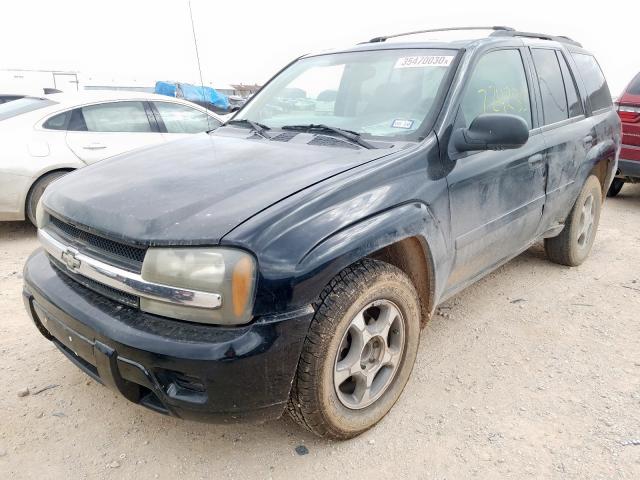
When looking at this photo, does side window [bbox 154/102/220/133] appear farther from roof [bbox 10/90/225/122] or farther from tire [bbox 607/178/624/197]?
tire [bbox 607/178/624/197]

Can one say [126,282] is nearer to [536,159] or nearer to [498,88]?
[498,88]

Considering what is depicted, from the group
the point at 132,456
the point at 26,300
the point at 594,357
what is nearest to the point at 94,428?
the point at 132,456

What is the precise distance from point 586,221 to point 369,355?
2.86 meters

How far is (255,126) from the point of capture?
3.00 meters

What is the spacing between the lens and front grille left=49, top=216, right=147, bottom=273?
1.84 m

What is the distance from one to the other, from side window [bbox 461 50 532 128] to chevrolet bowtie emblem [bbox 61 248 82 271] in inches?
78.5

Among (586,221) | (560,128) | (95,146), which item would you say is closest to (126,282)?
(560,128)

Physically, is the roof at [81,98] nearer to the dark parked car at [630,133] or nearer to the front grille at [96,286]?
the front grille at [96,286]

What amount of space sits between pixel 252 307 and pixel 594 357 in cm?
221

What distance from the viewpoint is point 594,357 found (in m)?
2.86

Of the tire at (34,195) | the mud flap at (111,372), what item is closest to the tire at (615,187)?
the mud flap at (111,372)

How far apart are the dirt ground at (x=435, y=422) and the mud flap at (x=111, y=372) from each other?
1.36 feet

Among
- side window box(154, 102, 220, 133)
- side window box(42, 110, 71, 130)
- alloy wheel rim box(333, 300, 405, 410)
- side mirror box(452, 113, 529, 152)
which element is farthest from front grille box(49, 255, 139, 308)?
side window box(154, 102, 220, 133)

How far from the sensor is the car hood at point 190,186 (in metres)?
1.80
